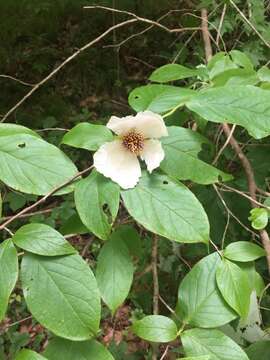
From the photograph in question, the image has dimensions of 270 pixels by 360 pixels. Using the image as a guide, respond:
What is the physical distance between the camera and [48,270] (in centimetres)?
61

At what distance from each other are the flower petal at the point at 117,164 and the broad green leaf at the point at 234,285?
7.9 inches

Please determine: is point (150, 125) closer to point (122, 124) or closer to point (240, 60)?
point (122, 124)

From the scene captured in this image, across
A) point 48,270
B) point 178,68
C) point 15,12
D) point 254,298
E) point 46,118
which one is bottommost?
point 46,118

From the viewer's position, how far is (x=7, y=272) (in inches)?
23.8

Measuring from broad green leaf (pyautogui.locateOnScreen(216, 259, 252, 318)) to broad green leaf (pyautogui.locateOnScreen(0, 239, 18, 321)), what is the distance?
0.30 m

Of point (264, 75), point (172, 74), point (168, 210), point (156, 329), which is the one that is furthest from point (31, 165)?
point (264, 75)

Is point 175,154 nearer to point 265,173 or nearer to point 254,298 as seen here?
point 254,298

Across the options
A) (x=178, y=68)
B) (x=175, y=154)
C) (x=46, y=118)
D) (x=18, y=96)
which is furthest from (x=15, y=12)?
(x=175, y=154)

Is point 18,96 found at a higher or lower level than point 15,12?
lower

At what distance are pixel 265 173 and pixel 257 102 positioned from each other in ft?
1.38

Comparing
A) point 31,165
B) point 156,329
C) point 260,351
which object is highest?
point 31,165

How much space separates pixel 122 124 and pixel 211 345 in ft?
1.15

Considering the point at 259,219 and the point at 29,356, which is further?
the point at 259,219

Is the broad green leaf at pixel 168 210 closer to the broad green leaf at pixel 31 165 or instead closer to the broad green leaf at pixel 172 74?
the broad green leaf at pixel 31 165
